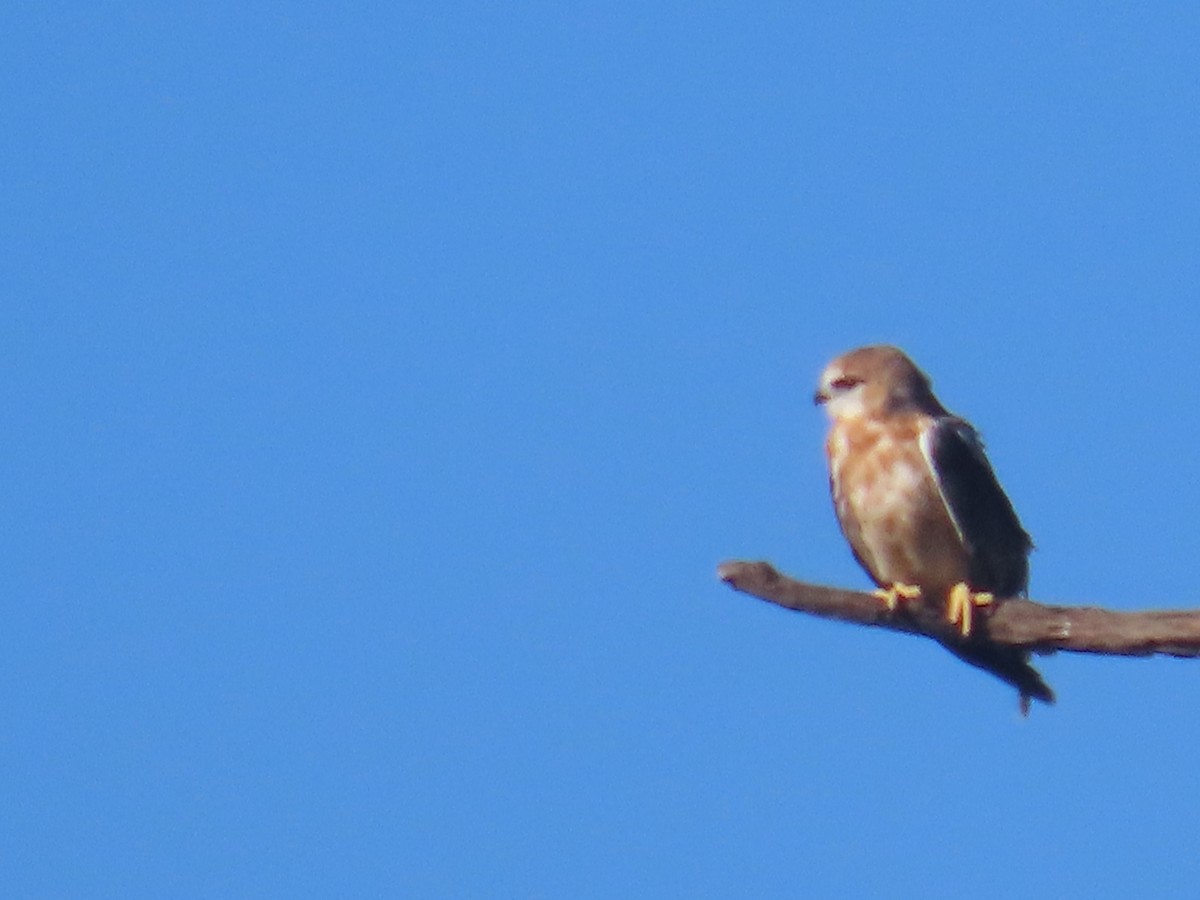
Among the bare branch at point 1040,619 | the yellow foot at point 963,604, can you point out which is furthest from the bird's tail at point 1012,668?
the bare branch at point 1040,619

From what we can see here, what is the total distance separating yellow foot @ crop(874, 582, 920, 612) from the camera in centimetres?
829

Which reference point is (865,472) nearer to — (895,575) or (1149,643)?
(895,575)

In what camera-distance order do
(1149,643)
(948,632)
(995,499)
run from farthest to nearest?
(995,499) → (948,632) → (1149,643)

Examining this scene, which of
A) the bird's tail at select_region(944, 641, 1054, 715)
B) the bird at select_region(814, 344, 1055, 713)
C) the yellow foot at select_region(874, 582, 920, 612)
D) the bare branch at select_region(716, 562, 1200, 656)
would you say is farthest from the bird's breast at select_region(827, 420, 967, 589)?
the bare branch at select_region(716, 562, 1200, 656)

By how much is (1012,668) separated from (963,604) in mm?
470

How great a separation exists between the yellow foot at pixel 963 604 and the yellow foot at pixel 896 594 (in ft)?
0.55

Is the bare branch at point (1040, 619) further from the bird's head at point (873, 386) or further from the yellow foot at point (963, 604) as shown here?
the bird's head at point (873, 386)

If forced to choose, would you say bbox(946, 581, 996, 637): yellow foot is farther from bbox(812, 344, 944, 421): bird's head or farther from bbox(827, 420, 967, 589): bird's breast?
bbox(812, 344, 944, 421): bird's head

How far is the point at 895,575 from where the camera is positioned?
31.5 ft

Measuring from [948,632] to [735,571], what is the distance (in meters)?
1.73

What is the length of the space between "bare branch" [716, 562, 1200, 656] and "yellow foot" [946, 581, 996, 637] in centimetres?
35

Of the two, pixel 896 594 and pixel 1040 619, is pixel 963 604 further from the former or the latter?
pixel 1040 619

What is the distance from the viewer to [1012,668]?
9.05 metres

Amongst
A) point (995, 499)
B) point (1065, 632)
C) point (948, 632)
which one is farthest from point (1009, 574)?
point (1065, 632)
